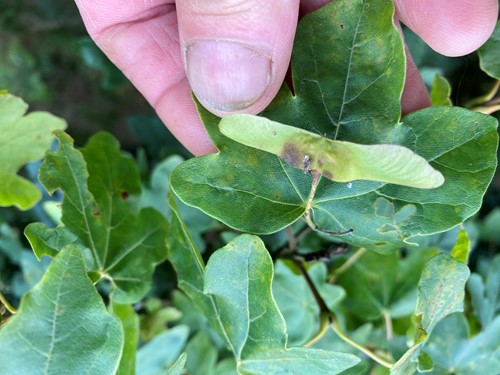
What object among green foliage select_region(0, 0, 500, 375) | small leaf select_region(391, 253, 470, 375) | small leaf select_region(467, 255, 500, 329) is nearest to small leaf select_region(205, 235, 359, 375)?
green foliage select_region(0, 0, 500, 375)

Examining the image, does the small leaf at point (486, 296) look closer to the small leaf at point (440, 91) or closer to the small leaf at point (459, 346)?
the small leaf at point (459, 346)

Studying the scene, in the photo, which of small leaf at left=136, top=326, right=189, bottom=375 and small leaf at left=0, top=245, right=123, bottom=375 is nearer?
small leaf at left=0, top=245, right=123, bottom=375

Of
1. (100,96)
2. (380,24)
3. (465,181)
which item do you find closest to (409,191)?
(465,181)

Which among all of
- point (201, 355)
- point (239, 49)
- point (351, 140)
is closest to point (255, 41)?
point (239, 49)

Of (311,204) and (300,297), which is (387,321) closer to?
(300,297)

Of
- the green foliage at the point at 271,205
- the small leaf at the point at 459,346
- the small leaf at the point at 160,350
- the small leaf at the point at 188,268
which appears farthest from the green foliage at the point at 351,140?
the small leaf at the point at 160,350

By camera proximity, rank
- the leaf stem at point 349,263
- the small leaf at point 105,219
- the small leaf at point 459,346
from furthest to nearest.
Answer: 1. the leaf stem at point 349,263
2. the small leaf at point 459,346
3. the small leaf at point 105,219

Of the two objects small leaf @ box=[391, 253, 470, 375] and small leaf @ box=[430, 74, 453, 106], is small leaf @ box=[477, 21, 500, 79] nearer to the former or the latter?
small leaf @ box=[430, 74, 453, 106]
